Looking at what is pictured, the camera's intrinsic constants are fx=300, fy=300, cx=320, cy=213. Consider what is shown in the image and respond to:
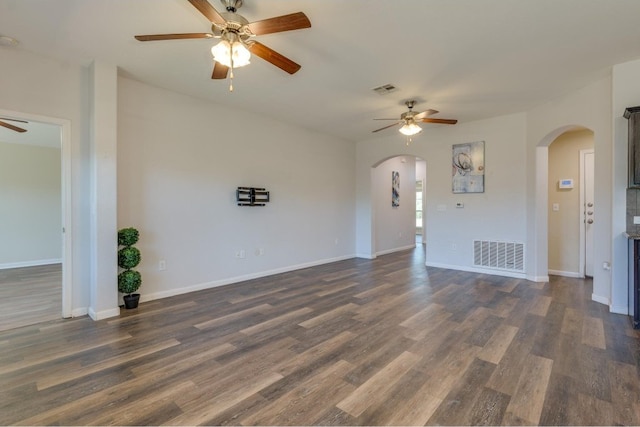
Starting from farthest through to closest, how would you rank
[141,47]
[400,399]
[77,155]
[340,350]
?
1. [77,155]
2. [141,47]
3. [340,350]
4. [400,399]

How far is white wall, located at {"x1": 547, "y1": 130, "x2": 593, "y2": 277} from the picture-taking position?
511 centimetres

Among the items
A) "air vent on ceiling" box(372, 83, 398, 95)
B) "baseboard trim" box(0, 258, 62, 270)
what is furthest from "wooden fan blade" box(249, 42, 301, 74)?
"baseboard trim" box(0, 258, 62, 270)

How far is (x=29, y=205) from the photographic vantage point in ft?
21.0

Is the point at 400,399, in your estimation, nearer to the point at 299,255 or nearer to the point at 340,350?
the point at 340,350

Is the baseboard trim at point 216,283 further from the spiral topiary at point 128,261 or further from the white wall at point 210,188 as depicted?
the spiral topiary at point 128,261

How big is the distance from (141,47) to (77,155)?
1435 millimetres

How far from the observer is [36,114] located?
3.14 meters

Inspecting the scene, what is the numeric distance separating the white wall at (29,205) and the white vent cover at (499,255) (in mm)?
8754

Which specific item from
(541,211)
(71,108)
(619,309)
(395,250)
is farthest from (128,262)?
(395,250)

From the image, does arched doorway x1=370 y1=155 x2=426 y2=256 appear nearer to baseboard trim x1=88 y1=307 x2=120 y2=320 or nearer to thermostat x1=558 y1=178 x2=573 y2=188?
thermostat x1=558 y1=178 x2=573 y2=188

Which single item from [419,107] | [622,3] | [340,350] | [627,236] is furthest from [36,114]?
[627,236]

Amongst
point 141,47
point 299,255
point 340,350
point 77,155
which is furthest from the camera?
point 299,255

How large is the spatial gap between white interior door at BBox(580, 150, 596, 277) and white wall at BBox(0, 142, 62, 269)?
1037 cm

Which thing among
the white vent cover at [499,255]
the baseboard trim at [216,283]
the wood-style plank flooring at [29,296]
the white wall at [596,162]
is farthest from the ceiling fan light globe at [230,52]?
the white vent cover at [499,255]
